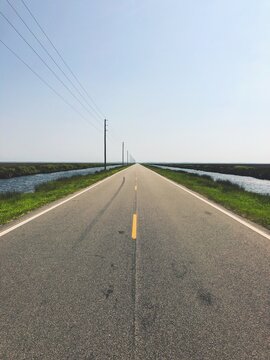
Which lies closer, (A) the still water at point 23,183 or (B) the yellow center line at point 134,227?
(B) the yellow center line at point 134,227

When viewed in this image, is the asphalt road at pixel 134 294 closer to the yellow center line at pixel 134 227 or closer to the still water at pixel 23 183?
the yellow center line at pixel 134 227

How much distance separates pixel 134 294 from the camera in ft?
14.3

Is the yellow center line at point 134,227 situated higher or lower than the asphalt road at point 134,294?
lower

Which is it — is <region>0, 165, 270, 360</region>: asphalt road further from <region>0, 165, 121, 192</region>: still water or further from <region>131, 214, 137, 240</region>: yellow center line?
<region>0, 165, 121, 192</region>: still water

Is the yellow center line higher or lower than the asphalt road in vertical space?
lower

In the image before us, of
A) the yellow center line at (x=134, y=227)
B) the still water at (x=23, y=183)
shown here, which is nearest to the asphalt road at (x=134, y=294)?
the yellow center line at (x=134, y=227)

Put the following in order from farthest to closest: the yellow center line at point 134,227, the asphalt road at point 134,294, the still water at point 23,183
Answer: the still water at point 23,183
the yellow center line at point 134,227
the asphalt road at point 134,294

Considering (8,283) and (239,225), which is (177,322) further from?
(239,225)

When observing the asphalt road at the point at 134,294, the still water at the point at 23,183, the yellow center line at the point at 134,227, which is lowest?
the still water at the point at 23,183

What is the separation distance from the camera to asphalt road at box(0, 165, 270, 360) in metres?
3.14

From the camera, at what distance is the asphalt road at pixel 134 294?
10.3 feet

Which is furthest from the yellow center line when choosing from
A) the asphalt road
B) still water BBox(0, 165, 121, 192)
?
still water BBox(0, 165, 121, 192)

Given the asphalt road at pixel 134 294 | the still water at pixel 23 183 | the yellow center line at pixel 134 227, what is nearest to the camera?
the asphalt road at pixel 134 294

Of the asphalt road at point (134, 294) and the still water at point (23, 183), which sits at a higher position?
the asphalt road at point (134, 294)
